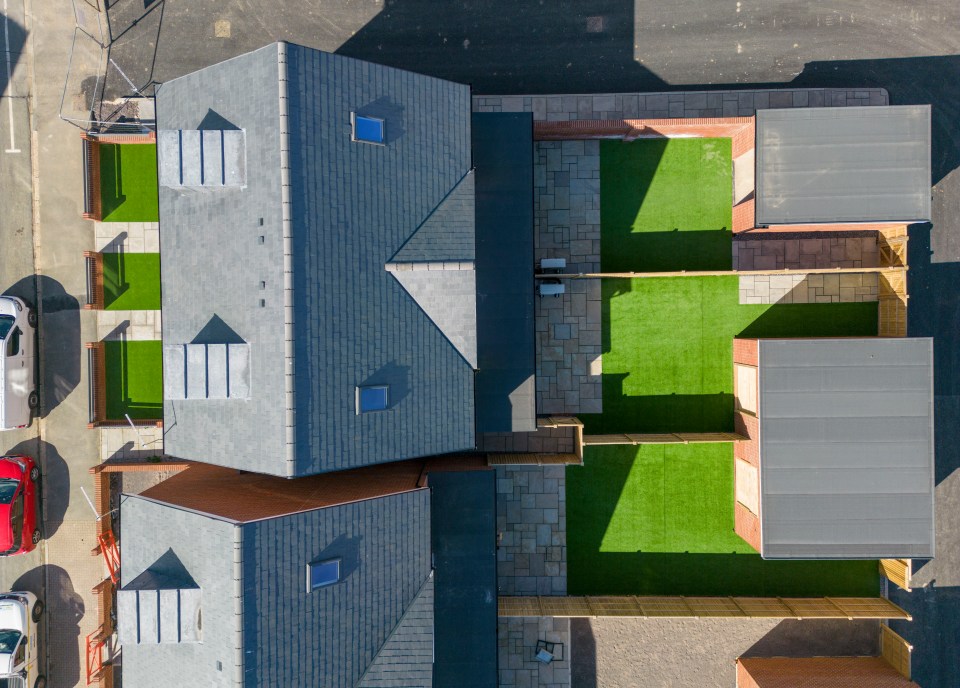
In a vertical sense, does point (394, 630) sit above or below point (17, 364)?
below

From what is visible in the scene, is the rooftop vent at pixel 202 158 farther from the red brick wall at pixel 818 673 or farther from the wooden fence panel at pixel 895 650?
the wooden fence panel at pixel 895 650

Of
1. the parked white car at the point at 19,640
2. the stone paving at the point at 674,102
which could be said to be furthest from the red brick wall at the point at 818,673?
the parked white car at the point at 19,640

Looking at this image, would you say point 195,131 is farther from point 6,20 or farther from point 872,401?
point 872,401

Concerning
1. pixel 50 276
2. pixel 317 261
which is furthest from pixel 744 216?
pixel 50 276

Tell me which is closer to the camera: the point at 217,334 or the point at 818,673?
the point at 217,334

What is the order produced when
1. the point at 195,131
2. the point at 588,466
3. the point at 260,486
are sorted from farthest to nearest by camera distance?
the point at 588,466 → the point at 260,486 → the point at 195,131

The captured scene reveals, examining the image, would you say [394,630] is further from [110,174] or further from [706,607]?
[110,174]


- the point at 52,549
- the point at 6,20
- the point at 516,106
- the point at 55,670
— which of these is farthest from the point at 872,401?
the point at 6,20
